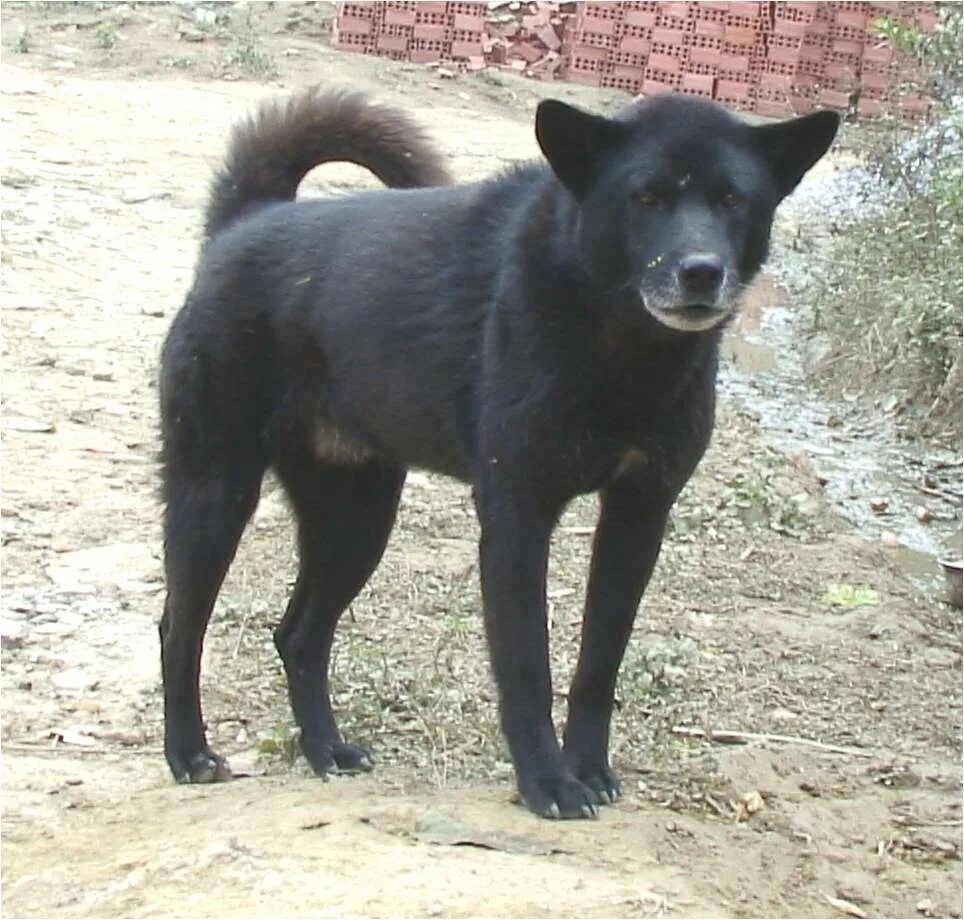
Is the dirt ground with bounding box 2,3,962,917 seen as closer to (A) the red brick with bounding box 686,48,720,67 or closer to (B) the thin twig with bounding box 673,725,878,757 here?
(B) the thin twig with bounding box 673,725,878,757

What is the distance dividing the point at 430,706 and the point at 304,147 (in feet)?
5.03

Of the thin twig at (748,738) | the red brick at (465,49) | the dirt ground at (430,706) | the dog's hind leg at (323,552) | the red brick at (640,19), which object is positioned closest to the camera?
the dirt ground at (430,706)

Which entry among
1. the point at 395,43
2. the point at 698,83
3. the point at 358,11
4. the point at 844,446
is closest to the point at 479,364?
the point at 844,446

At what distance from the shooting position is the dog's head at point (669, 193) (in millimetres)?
3949

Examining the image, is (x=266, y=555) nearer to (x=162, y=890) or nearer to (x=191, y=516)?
(x=191, y=516)

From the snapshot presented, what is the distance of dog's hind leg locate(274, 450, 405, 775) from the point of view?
15.9 feet

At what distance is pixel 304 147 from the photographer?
502 centimetres

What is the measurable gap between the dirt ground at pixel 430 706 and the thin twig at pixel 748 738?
0.07ft

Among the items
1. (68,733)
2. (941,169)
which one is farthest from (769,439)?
(68,733)

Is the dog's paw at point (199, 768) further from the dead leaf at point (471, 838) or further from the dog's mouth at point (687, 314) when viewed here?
the dog's mouth at point (687, 314)

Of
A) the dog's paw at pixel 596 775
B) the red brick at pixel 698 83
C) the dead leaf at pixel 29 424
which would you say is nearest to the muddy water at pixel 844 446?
the dog's paw at pixel 596 775

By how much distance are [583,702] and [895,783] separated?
0.96m

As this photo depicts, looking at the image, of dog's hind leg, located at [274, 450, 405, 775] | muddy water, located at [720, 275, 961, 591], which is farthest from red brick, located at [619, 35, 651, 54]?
dog's hind leg, located at [274, 450, 405, 775]

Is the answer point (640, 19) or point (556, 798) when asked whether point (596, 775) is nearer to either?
point (556, 798)
